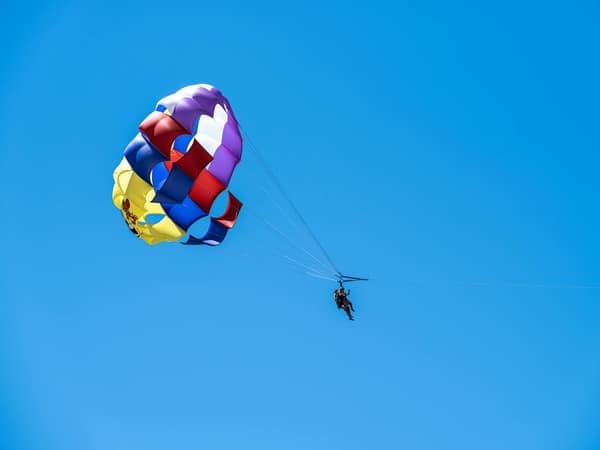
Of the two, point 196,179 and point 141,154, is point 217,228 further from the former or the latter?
point 141,154

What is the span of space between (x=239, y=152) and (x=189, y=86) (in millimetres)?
2250

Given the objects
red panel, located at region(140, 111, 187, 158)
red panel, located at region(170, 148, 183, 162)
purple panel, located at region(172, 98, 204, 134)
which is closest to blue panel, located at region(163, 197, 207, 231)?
red panel, located at region(170, 148, 183, 162)

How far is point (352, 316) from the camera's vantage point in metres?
19.1

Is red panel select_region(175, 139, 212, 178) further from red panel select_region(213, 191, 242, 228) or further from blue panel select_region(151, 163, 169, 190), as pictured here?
red panel select_region(213, 191, 242, 228)

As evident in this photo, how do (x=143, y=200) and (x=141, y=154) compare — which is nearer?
(x=141, y=154)

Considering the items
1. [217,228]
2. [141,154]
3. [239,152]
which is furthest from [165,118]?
[217,228]

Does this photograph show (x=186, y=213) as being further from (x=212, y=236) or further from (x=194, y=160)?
(x=194, y=160)

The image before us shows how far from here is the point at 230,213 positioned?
1930cm

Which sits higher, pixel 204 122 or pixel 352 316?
pixel 204 122

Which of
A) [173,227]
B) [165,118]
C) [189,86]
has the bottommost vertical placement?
[173,227]

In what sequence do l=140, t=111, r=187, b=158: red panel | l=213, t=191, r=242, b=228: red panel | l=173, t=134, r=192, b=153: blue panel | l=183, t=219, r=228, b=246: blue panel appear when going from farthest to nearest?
1. l=213, t=191, r=242, b=228: red panel
2. l=183, t=219, r=228, b=246: blue panel
3. l=173, t=134, r=192, b=153: blue panel
4. l=140, t=111, r=187, b=158: red panel

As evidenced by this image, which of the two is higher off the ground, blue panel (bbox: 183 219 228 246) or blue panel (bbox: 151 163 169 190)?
blue panel (bbox: 151 163 169 190)

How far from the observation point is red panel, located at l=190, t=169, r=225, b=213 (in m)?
17.6

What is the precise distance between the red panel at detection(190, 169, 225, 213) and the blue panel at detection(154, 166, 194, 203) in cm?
40
